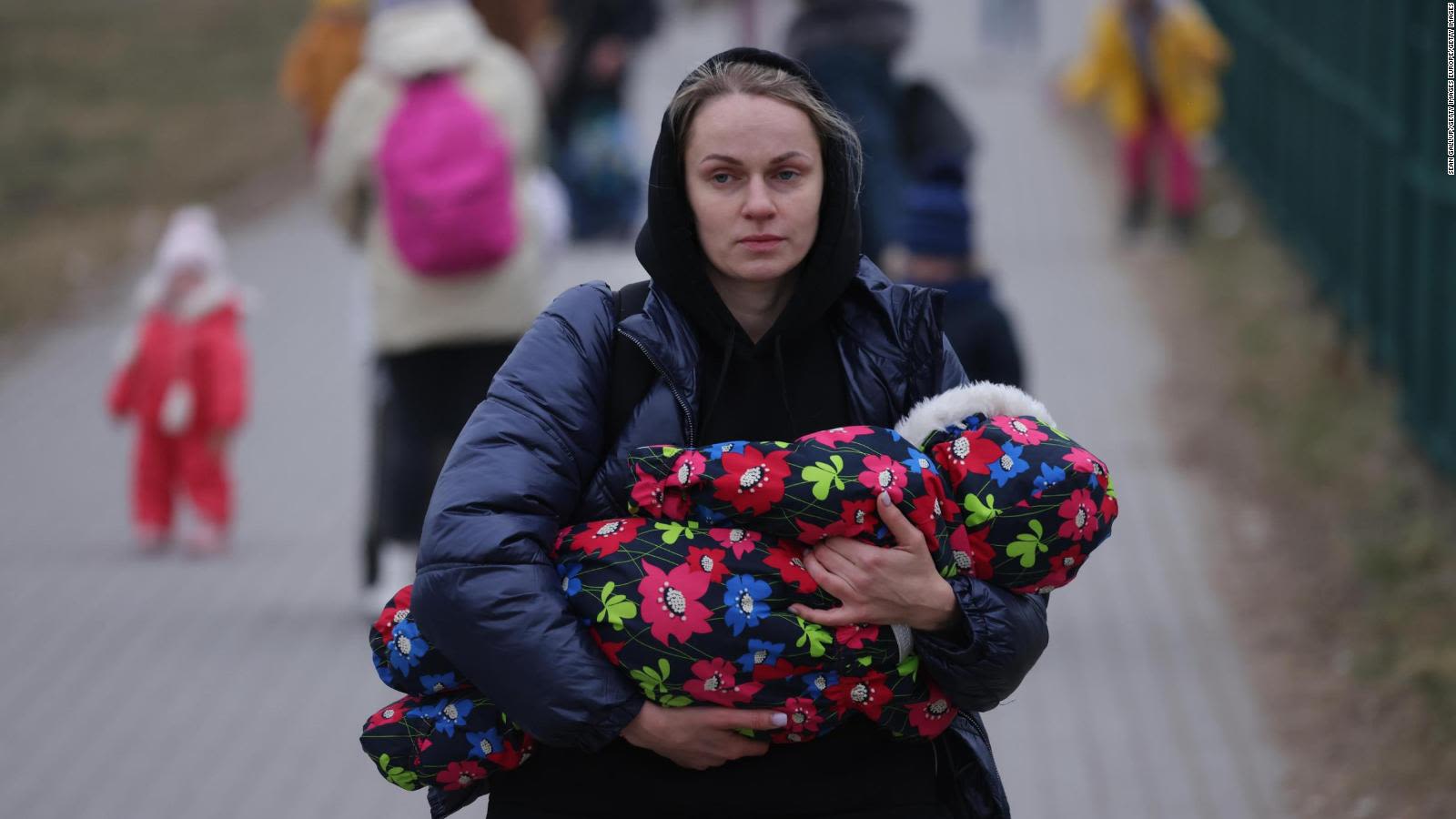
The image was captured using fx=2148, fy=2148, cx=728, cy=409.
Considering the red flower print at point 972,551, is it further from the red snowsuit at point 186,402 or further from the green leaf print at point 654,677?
the red snowsuit at point 186,402

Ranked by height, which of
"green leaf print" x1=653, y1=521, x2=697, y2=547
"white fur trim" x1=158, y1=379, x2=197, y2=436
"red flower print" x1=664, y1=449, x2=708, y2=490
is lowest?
"white fur trim" x1=158, y1=379, x2=197, y2=436

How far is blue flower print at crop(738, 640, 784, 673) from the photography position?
283cm

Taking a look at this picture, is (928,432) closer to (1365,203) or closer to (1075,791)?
(1075,791)

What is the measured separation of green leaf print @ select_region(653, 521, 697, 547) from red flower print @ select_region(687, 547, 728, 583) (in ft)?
0.08

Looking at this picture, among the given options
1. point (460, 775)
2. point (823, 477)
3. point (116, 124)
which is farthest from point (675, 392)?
point (116, 124)

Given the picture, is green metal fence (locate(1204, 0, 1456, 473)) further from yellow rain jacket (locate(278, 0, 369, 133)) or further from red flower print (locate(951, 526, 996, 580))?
red flower print (locate(951, 526, 996, 580))

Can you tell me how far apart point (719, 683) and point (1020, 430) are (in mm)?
545

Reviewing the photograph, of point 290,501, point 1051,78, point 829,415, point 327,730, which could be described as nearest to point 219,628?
point 327,730

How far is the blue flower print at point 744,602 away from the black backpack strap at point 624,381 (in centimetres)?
30

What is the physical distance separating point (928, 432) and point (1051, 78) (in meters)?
19.1

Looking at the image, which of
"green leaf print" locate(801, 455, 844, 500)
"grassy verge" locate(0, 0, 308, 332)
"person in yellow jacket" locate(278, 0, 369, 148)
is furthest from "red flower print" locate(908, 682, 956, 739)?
"grassy verge" locate(0, 0, 308, 332)

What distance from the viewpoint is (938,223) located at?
229 inches

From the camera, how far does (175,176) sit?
17.5 metres

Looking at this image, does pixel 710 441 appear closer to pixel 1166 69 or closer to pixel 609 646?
pixel 609 646
